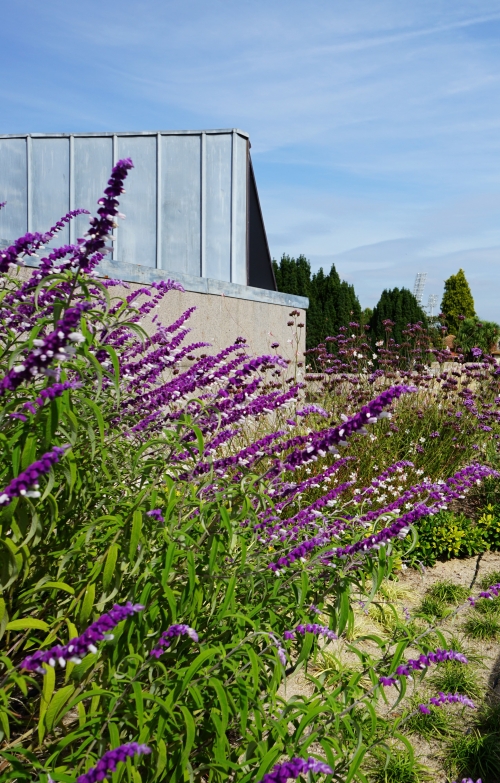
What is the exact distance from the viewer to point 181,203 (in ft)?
38.5

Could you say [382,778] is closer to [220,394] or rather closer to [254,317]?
[220,394]

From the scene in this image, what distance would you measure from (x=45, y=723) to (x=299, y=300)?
34.7ft

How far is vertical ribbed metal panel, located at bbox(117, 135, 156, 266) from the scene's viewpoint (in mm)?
11836

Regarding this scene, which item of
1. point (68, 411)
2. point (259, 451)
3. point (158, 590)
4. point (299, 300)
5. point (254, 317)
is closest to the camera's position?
point (68, 411)

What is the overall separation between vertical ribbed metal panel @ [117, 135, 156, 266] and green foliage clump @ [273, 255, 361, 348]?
1317 cm

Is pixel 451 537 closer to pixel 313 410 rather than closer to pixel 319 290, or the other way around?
pixel 313 410

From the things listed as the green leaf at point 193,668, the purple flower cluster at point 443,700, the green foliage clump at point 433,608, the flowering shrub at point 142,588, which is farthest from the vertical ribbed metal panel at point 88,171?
the green leaf at point 193,668

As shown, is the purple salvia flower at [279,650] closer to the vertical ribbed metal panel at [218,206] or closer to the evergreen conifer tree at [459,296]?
the vertical ribbed metal panel at [218,206]

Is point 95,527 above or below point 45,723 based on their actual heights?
above

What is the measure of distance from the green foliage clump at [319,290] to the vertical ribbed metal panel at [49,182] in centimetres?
1297

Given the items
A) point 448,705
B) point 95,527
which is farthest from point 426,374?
point 95,527

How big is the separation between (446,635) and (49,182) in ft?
36.5

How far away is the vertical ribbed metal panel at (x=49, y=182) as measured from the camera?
12594mm

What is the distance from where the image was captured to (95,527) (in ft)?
7.18
